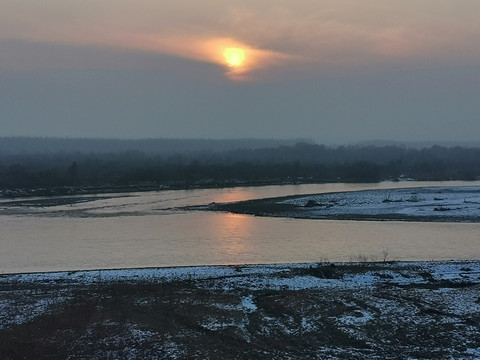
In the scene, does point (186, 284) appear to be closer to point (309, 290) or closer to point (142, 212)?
point (309, 290)

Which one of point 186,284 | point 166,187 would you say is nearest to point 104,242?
point 186,284

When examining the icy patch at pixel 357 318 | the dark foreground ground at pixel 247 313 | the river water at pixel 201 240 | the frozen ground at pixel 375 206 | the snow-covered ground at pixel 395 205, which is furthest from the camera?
the snow-covered ground at pixel 395 205

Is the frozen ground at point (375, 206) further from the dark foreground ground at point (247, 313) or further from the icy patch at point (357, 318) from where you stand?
the icy patch at point (357, 318)

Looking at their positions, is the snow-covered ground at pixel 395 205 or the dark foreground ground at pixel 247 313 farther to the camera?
the snow-covered ground at pixel 395 205

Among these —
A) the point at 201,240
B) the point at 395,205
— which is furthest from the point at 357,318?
the point at 395,205

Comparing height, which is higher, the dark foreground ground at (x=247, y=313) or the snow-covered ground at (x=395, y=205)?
the snow-covered ground at (x=395, y=205)

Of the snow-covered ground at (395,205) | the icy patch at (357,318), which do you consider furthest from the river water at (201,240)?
the icy patch at (357,318)

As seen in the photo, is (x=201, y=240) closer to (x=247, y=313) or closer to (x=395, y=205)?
(x=247, y=313)

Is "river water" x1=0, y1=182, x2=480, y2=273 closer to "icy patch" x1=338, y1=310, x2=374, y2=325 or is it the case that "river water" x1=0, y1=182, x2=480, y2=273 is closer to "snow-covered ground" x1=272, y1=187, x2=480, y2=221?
"snow-covered ground" x1=272, y1=187, x2=480, y2=221
